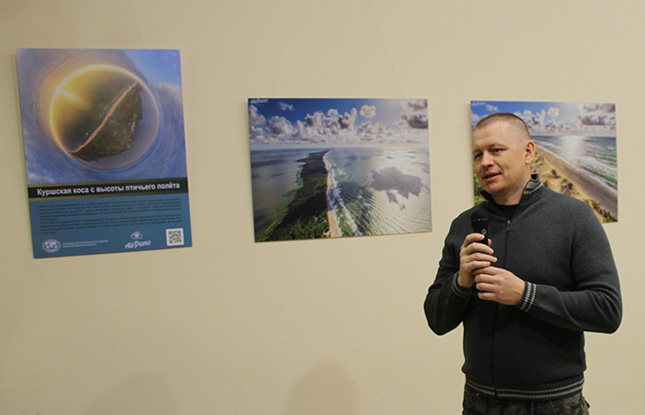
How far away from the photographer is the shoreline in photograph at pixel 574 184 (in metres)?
2.39

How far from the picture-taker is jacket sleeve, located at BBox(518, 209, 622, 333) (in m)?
1.12

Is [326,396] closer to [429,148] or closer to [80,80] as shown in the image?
[429,148]

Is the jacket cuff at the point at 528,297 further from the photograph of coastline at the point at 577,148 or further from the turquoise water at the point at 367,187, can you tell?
the photograph of coastline at the point at 577,148

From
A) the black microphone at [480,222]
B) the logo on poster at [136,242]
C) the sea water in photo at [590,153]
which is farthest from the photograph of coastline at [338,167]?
the black microphone at [480,222]

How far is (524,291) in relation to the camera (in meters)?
1.13

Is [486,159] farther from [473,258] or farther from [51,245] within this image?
[51,245]

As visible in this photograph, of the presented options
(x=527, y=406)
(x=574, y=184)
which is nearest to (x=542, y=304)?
(x=527, y=406)

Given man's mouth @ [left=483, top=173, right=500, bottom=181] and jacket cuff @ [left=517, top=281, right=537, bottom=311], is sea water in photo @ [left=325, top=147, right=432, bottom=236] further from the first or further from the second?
jacket cuff @ [left=517, top=281, right=537, bottom=311]

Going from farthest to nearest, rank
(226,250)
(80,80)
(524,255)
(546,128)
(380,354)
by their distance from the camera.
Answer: (546,128)
(380,354)
(226,250)
(80,80)
(524,255)

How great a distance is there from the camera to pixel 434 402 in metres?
2.28

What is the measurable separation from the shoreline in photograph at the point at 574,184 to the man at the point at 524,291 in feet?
4.13

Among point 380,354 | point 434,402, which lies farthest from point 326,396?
point 434,402

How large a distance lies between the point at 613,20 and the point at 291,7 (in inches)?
82.0

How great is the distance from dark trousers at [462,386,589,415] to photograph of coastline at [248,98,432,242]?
3.53 feet
